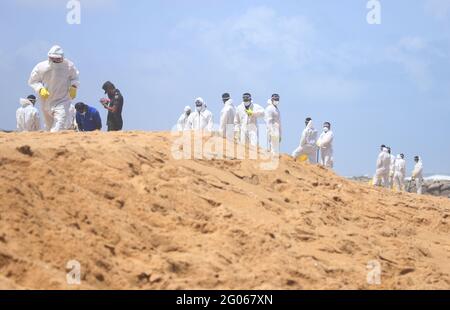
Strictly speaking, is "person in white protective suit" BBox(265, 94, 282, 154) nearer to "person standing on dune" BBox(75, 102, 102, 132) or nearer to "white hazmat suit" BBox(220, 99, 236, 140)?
"white hazmat suit" BBox(220, 99, 236, 140)

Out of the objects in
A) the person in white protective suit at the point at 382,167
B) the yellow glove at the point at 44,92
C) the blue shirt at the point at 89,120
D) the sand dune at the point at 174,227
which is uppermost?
the yellow glove at the point at 44,92

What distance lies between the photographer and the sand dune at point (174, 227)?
24.1ft

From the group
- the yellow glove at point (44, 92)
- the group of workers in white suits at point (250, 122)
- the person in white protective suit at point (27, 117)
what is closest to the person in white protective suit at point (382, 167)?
the group of workers in white suits at point (250, 122)

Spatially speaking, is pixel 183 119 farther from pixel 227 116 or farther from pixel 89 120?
pixel 89 120

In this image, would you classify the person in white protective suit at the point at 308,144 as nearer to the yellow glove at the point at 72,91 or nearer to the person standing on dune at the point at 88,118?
the person standing on dune at the point at 88,118

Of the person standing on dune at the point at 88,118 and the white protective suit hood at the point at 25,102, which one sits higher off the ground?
the white protective suit hood at the point at 25,102

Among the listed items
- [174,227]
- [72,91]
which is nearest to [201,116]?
[72,91]

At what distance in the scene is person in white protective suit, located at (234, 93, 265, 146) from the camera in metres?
19.7

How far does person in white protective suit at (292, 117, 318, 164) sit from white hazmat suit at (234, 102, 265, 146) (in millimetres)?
1887

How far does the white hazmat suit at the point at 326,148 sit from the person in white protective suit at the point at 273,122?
354 cm

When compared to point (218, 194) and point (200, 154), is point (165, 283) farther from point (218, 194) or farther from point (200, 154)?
point (200, 154)

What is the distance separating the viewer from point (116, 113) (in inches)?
599
